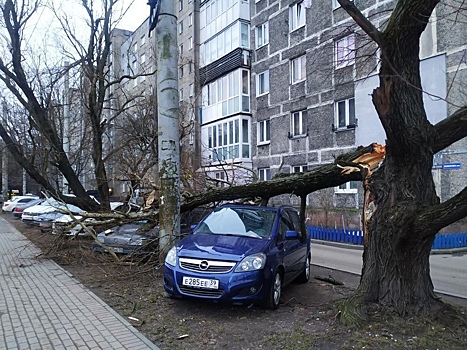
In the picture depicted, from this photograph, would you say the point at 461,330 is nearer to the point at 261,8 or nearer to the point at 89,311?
the point at 89,311

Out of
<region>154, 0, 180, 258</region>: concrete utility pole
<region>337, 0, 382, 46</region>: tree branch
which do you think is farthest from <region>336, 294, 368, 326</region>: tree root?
<region>154, 0, 180, 258</region>: concrete utility pole

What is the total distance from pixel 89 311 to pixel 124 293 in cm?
120

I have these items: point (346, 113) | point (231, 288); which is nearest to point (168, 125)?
point (231, 288)

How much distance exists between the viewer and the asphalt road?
8508 mm

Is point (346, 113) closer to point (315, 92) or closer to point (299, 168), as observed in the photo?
point (315, 92)

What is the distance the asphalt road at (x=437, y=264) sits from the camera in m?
8.51

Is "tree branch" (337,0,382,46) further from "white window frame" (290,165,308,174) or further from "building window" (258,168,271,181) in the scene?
"building window" (258,168,271,181)

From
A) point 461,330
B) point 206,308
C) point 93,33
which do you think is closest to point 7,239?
point 93,33

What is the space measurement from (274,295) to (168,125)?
4618 millimetres

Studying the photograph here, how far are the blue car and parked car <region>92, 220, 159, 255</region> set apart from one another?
2475mm

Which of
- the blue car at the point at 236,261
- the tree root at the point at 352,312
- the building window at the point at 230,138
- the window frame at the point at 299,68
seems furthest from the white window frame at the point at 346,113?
the tree root at the point at 352,312

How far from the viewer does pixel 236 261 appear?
5848 mm

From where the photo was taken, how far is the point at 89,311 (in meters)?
6.20

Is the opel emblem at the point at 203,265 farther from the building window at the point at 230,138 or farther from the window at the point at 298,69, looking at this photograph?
the building window at the point at 230,138
